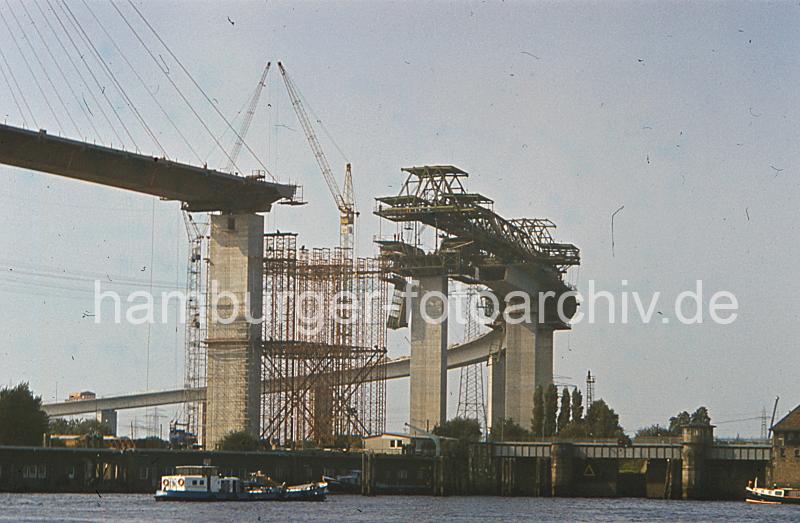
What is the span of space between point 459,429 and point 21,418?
160 feet

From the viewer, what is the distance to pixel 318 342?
171875 mm

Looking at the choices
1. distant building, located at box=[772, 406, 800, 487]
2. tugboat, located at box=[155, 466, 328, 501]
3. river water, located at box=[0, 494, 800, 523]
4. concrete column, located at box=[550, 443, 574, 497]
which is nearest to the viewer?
river water, located at box=[0, 494, 800, 523]

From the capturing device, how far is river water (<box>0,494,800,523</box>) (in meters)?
99.2

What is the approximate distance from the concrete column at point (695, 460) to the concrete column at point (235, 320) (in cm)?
4662

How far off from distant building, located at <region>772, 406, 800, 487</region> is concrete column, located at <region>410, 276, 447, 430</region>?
148 feet

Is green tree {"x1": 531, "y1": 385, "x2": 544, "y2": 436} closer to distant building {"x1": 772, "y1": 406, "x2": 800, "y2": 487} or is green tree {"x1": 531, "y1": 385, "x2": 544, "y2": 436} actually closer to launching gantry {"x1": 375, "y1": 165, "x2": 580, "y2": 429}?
launching gantry {"x1": 375, "y1": 165, "x2": 580, "y2": 429}

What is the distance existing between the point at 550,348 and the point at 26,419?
71.4 metres

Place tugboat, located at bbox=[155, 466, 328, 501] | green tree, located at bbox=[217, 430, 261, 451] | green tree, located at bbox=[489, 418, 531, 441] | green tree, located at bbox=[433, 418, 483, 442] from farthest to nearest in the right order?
green tree, located at bbox=[489, 418, 531, 441] → green tree, located at bbox=[433, 418, 483, 442] → green tree, located at bbox=[217, 430, 261, 451] → tugboat, located at bbox=[155, 466, 328, 501]

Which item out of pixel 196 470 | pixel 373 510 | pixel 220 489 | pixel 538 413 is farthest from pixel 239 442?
pixel 373 510

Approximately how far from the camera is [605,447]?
146m

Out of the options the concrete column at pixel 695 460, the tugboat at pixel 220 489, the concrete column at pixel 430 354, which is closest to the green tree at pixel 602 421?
the concrete column at pixel 430 354

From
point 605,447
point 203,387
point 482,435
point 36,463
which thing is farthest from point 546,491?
point 36,463

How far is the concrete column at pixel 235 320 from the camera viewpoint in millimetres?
160750

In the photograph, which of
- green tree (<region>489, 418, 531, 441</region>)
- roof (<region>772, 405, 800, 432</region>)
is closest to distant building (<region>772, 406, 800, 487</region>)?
roof (<region>772, 405, 800, 432</region>)
